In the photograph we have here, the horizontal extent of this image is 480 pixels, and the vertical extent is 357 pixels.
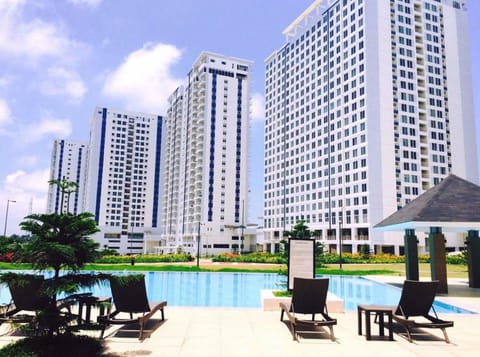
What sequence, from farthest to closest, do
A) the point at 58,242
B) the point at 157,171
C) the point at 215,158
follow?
the point at 157,171 → the point at 215,158 → the point at 58,242

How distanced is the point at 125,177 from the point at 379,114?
75165mm

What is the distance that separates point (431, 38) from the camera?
67.6 m

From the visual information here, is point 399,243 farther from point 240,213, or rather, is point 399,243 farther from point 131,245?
point 131,245

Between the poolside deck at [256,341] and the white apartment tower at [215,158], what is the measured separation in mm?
73597

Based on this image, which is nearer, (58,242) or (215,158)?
(58,242)

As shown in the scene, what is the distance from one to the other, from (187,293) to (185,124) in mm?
83607

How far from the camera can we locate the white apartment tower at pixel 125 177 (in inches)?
4232

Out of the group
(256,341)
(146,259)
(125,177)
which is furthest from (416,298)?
(125,177)

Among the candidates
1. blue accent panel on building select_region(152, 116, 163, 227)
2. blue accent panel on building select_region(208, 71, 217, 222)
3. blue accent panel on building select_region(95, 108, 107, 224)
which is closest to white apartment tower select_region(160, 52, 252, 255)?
blue accent panel on building select_region(208, 71, 217, 222)

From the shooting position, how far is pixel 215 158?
87500 mm

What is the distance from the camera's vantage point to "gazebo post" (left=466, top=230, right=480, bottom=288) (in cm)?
1881

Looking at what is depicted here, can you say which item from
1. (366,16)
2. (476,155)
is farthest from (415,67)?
(476,155)

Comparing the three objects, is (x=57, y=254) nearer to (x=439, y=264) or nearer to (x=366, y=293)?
(x=439, y=264)

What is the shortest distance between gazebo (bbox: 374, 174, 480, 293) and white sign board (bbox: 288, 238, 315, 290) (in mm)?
6045
